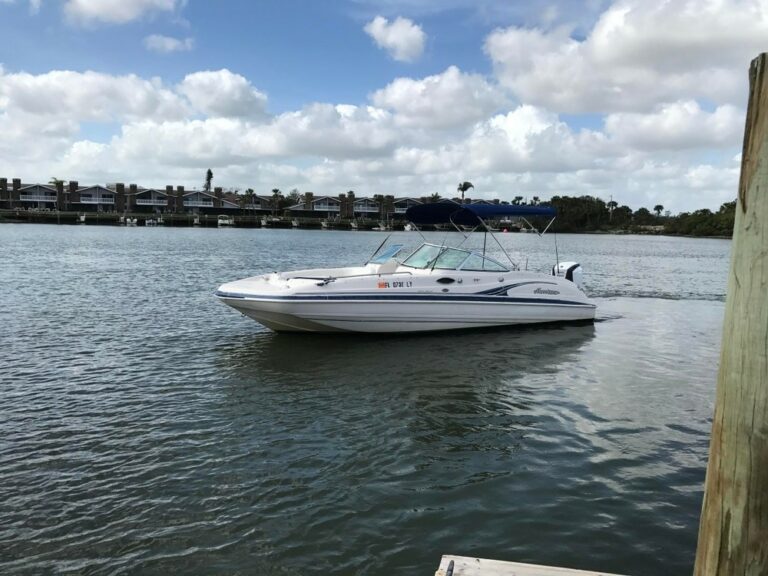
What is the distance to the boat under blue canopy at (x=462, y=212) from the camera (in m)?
15.2

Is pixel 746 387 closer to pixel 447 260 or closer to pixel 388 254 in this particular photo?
pixel 447 260

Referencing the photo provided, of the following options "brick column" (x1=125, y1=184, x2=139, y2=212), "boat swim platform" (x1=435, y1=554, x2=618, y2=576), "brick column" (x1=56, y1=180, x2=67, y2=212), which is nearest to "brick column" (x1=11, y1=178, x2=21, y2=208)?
"brick column" (x1=56, y1=180, x2=67, y2=212)

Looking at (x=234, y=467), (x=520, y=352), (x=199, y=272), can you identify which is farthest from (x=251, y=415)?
(x=199, y=272)

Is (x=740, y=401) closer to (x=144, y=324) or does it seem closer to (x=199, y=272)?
(x=144, y=324)

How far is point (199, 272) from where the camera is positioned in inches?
1217

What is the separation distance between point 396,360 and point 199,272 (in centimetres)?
2166

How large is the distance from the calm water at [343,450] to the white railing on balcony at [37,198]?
145m

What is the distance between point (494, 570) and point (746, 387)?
198 cm

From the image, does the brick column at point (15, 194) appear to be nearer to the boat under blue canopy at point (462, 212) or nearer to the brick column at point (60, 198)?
the brick column at point (60, 198)

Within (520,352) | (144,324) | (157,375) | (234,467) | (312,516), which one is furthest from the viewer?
(144,324)

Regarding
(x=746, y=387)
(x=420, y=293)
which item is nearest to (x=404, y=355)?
(x=420, y=293)

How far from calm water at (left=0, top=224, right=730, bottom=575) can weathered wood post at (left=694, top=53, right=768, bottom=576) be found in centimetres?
236

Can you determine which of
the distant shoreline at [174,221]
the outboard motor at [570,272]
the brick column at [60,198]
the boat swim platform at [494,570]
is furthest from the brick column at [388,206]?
the boat swim platform at [494,570]

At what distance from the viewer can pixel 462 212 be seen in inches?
600
